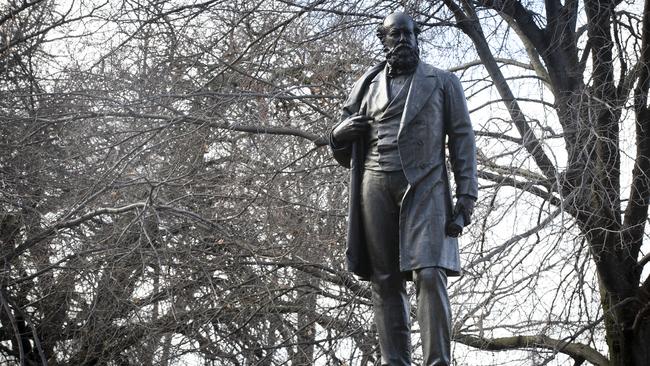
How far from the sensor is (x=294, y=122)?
1700cm

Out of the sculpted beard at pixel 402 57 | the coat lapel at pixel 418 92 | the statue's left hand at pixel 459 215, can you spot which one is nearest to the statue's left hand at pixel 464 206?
the statue's left hand at pixel 459 215

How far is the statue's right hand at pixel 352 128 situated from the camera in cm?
660

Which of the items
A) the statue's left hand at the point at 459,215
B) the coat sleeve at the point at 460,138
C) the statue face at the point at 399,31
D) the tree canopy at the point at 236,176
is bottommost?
the statue's left hand at the point at 459,215

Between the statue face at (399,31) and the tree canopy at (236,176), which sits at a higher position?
the tree canopy at (236,176)

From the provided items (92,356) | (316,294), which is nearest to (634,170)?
(316,294)

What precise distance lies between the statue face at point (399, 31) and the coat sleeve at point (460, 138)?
0.94ft

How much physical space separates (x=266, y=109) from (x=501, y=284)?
421 centimetres

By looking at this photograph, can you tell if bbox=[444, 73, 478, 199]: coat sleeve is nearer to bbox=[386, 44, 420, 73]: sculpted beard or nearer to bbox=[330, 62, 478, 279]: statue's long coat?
bbox=[330, 62, 478, 279]: statue's long coat

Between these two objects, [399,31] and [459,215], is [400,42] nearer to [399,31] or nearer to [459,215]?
[399,31]

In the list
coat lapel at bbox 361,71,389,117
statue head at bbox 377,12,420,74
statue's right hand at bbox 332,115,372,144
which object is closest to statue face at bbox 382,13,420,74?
statue head at bbox 377,12,420,74

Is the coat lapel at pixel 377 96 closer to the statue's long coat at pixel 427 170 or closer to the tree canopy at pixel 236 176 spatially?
the statue's long coat at pixel 427 170

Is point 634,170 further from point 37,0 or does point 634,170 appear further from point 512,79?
point 37,0

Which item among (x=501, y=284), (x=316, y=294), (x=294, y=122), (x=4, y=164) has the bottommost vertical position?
(x=501, y=284)

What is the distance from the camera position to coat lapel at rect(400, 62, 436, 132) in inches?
257
